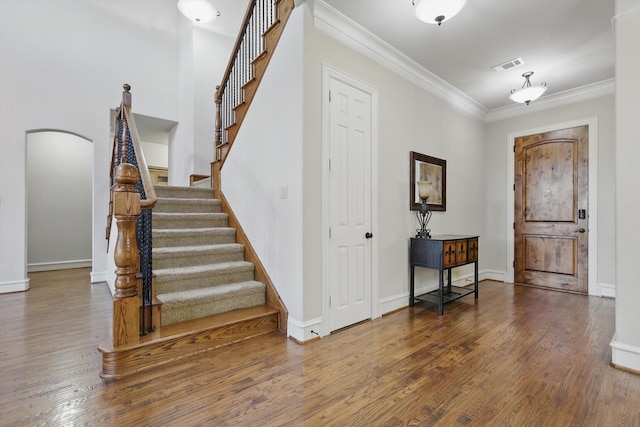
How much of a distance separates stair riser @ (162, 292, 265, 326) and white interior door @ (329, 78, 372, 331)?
0.76 metres

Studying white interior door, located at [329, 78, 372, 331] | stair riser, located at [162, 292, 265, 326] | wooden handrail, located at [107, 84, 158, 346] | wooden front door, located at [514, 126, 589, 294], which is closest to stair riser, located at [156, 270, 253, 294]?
stair riser, located at [162, 292, 265, 326]

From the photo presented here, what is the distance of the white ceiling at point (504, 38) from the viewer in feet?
8.75

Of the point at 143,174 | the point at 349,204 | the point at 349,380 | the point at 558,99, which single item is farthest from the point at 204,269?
the point at 558,99

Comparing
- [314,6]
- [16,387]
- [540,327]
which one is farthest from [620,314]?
[16,387]

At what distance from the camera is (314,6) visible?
2.62 metres

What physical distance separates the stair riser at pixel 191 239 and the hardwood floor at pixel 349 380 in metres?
0.90

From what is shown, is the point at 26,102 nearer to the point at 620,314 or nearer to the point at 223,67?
the point at 223,67

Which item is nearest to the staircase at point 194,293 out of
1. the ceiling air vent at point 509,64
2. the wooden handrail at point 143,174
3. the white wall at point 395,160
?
the white wall at point 395,160

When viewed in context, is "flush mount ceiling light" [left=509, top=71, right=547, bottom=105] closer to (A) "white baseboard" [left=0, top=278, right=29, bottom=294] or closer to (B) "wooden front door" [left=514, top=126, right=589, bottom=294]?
(B) "wooden front door" [left=514, top=126, right=589, bottom=294]

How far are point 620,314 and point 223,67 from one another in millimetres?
6253

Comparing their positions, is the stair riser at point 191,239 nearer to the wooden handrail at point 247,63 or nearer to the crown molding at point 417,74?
the wooden handrail at point 247,63

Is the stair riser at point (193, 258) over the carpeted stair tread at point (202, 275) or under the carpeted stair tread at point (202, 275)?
over

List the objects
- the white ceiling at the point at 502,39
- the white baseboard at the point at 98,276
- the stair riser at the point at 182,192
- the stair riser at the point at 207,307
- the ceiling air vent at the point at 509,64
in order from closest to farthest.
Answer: the stair riser at the point at 207,307, the white ceiling at the point at 502,39, the ceiling air vent at the point at 509,64, the stair riser at the point at 182,192, the white baseboard at the point at 98,276

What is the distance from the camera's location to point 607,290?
407cm
